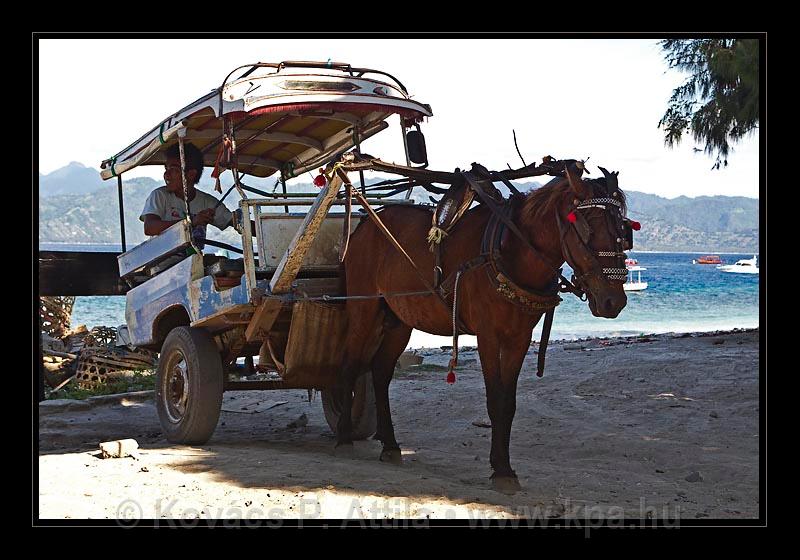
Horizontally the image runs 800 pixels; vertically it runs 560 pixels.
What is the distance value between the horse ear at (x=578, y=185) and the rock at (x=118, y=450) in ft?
12.4

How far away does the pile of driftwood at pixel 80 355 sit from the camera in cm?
1266

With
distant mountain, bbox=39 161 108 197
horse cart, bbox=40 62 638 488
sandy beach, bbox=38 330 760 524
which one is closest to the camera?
sandy beach, bbox=38 330 760 524

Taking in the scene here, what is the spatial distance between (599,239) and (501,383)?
1211 mm

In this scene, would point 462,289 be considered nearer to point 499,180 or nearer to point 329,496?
point 499,180

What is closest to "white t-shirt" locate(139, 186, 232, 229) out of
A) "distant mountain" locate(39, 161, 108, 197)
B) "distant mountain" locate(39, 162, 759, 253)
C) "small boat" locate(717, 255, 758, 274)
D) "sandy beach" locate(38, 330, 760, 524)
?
"sandy beach" locate(38, 330, 760, 524)

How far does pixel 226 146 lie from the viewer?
743cm

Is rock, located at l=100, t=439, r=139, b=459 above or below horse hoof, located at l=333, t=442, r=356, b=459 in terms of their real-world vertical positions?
above

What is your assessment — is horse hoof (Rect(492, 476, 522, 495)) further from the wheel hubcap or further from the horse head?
the wheel hubcap

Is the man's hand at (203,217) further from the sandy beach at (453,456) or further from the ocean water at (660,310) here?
the ocean water at (660,310)

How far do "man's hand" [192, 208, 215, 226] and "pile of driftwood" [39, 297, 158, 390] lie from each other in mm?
3882

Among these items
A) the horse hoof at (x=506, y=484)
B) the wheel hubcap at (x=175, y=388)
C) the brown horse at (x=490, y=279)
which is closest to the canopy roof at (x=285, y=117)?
the brown horse at (x=490, y=279)

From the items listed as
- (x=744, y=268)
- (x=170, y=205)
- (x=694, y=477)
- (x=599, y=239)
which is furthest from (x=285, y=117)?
(x=744, y=268)

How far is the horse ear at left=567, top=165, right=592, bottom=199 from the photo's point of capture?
6352mm

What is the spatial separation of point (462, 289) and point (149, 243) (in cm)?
324
